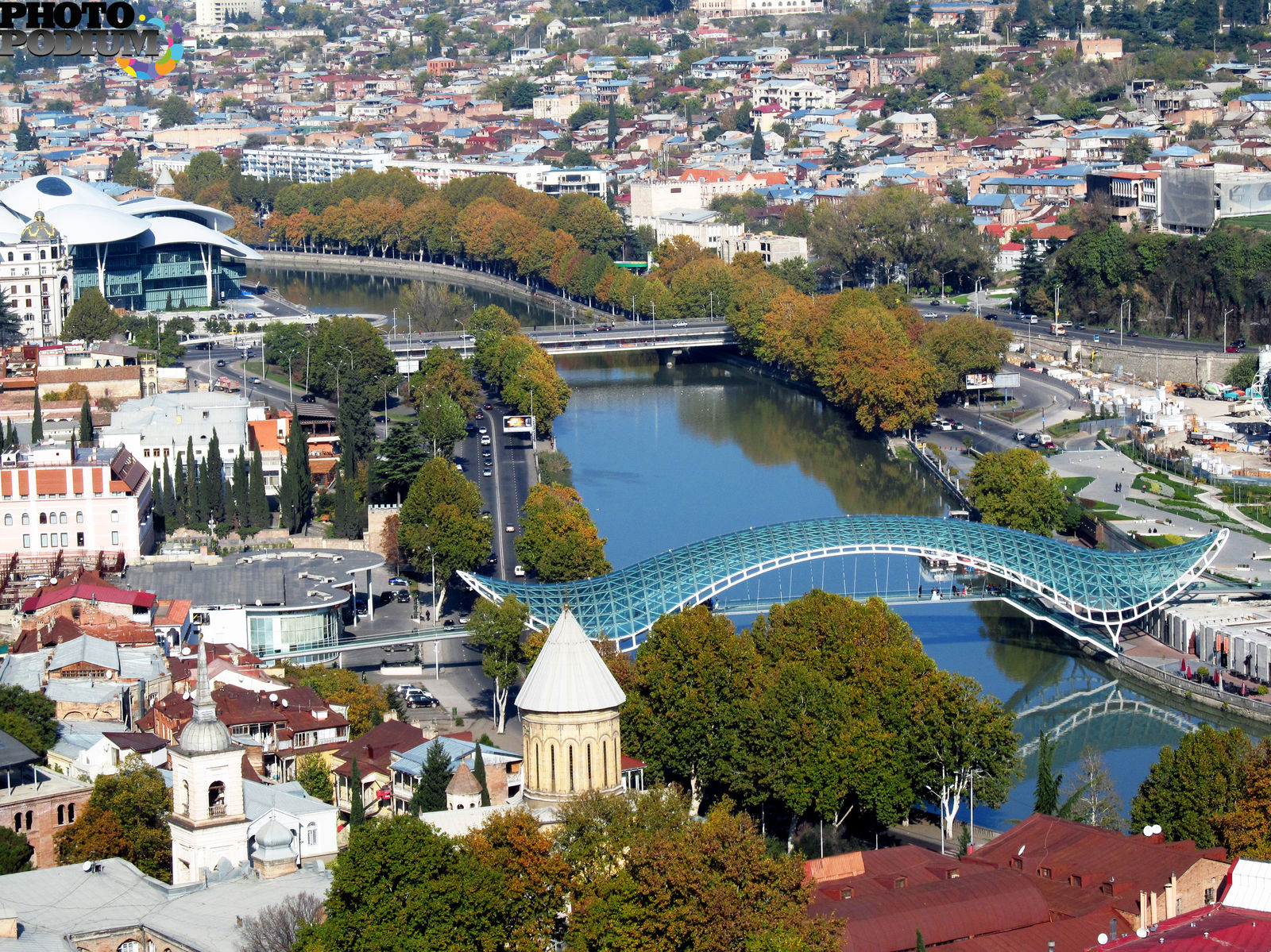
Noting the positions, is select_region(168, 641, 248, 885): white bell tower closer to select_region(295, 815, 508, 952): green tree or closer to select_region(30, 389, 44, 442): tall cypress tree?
select_region(295, 815, 508, 952): green tree

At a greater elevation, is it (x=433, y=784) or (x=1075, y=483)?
(x=433, y=784)

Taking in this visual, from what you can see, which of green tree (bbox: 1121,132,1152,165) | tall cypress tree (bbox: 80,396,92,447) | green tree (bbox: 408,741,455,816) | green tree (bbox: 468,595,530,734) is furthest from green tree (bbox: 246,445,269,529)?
green tree (bbox: 1121,132,1152,165)

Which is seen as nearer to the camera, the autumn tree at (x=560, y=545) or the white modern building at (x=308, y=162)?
the autumn tree at (x=560, y=545)

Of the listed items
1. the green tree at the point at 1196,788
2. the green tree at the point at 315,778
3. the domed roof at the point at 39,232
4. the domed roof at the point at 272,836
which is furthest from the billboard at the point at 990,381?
the domed roof at the point at 272,836

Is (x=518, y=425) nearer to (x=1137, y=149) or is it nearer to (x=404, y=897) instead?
(x=404, y=897)

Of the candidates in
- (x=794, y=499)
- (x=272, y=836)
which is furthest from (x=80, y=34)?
(x=794, y=499)

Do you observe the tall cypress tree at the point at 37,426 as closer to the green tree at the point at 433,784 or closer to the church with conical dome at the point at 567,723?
the green tree at the point at 433,784

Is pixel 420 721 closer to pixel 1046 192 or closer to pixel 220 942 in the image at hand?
pixel 220 942
